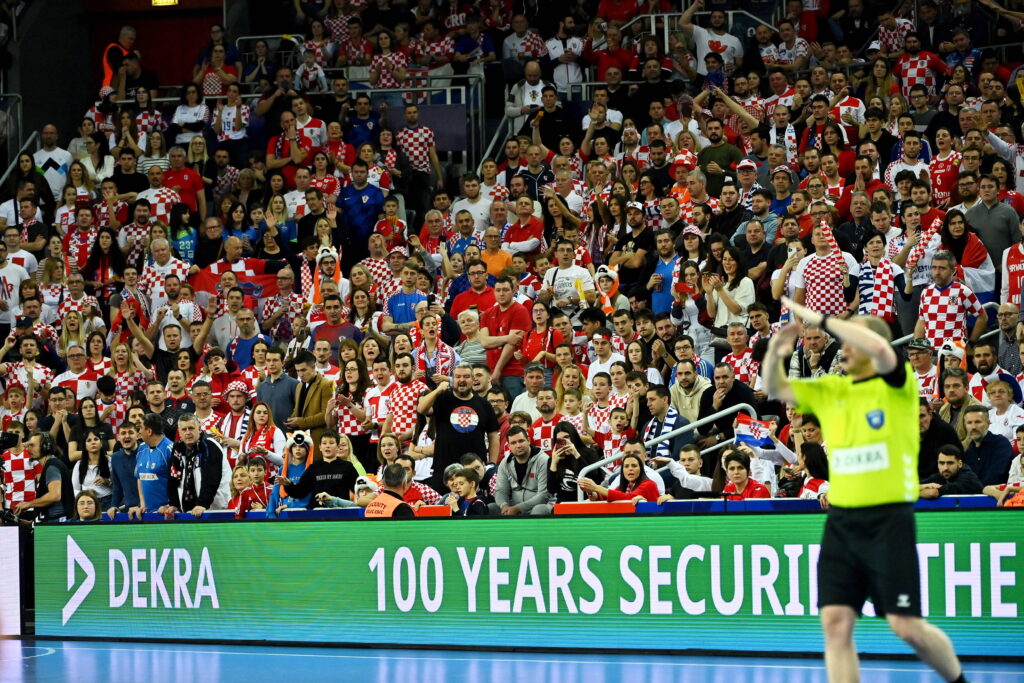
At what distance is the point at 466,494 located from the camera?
14.1 metres

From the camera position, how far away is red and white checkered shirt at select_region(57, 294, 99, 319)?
20.3m

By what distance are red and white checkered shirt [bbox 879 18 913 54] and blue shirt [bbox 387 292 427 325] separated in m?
7.40

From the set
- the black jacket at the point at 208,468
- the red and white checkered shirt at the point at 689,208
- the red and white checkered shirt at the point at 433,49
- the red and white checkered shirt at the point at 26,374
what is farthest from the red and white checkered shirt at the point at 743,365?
the red and white checkered shirt at the point at 433,49

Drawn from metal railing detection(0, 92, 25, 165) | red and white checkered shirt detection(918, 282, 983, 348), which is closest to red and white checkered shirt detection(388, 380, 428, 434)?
red and white checkered shirt detection(918, 282, 983, 348)

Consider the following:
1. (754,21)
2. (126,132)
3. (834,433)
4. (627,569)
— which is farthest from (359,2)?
(834,433)

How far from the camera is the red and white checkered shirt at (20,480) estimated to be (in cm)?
1734

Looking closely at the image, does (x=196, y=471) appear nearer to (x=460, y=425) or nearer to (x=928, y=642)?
(x=460, y=425)

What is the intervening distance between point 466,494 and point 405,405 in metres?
2.69

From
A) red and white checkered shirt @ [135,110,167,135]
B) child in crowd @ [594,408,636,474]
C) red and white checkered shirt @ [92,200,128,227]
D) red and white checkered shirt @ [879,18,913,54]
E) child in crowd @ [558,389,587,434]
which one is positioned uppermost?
red and white checkered shirt @ [879,18,913,54]

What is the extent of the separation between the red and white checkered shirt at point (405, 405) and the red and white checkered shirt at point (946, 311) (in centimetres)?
534

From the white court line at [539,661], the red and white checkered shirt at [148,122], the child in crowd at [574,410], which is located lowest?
the white court line at [539,661]

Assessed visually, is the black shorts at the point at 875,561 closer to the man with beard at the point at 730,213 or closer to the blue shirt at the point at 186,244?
the man with beard at the point at 730,213

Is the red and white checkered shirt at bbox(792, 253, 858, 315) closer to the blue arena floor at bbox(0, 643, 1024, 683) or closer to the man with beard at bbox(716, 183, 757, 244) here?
the man with beard at bbox(716, 183, 757, 244)

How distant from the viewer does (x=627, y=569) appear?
12.7 metres
